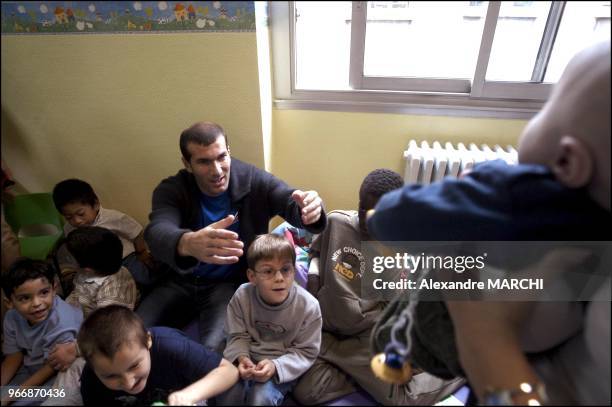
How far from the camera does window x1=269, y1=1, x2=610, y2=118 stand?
0.54m

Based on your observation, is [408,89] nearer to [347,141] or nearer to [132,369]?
[347,141]

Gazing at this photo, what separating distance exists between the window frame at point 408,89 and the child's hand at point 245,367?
0.64 metres

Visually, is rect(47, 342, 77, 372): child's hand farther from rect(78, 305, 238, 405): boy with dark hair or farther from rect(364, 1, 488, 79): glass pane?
rect(364, 1, 488, 79): glass pane

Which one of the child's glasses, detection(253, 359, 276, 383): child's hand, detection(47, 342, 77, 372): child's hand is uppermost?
the child's glasses

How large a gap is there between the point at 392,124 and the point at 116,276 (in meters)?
0.99

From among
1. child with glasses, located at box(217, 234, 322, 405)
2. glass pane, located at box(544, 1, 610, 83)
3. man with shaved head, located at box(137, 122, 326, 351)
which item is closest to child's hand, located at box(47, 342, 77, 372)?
man with shaved head, located at box(137, 122, 326, 351)

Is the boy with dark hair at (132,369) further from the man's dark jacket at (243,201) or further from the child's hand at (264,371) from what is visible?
the man's dark jacket at (243,201)

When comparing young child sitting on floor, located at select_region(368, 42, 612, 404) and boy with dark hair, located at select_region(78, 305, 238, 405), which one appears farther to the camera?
boy with dark hair, located at select_region(78, 305, 238, 405)

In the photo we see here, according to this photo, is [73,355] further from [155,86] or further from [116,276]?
[155,86]

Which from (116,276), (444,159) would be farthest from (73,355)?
(444,159)

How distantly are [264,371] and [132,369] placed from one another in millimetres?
270

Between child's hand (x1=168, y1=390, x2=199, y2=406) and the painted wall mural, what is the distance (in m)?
0.69

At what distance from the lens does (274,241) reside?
838 millimetres

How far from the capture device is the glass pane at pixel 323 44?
55 cm
